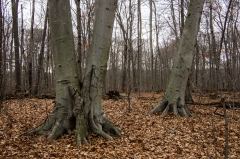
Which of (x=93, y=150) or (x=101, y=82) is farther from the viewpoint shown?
(x=101, y=82)

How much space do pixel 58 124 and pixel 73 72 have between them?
50.4 inches

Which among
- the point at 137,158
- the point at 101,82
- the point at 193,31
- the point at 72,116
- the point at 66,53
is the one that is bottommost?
the point at 137,158

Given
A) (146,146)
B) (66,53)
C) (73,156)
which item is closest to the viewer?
(73,156)

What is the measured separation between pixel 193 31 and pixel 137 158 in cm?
520

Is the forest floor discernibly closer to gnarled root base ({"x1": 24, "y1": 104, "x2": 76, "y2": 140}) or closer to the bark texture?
gnarled root base ({"x1": 24, "y1": 104, "x2": 76, "y2": 140})

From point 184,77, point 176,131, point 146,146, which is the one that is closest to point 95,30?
point 146,146

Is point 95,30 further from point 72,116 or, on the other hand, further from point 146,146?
point 146,146

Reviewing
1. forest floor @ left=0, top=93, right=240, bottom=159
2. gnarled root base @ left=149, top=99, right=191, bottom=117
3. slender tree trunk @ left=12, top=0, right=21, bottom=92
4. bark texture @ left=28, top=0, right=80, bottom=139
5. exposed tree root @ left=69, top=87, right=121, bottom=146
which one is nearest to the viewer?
forest floor @ left=0, top=93, right=240, bottom=159

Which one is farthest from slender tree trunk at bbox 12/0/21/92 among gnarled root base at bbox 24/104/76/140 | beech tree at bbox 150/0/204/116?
beech tree at bbox 150/0/204/116

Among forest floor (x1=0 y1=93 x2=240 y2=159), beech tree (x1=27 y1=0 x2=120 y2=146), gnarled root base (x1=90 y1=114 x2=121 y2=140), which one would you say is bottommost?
forest floor (x1=0 y1=93 x2=240 y2=159)

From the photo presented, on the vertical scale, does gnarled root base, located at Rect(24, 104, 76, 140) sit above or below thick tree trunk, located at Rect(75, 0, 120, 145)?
below

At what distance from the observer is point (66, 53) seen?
4.70 m

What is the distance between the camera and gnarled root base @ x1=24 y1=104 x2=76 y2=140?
182 inches

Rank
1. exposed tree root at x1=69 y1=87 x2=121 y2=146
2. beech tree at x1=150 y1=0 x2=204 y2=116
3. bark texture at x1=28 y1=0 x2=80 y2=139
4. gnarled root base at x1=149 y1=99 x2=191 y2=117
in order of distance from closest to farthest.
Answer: exposed tree root at x1=69 y1=87 x2=121 y2=146 → bark texture at x1=28 y1=0 x2=80 y2=139 → gnarled root base at x1=149 y1=99 x2=191 y2=117 → beech tree at x1=150 y1=0 x2=204 y2=116
